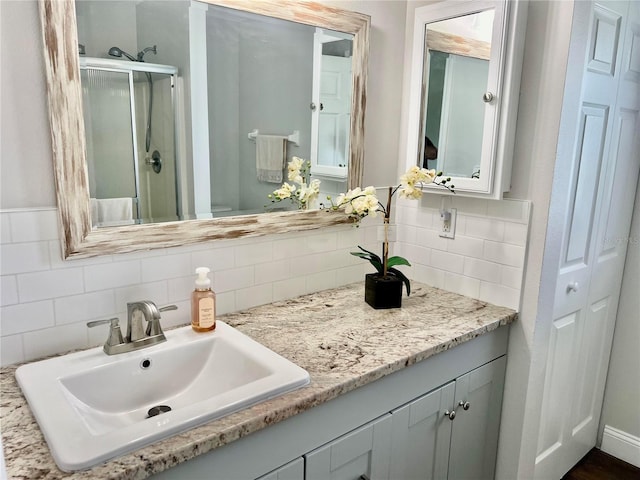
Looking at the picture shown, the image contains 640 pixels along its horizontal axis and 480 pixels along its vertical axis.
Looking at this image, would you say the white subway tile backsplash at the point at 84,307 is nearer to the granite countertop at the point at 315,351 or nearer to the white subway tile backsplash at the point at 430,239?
the granite countertop at the point at 315,351

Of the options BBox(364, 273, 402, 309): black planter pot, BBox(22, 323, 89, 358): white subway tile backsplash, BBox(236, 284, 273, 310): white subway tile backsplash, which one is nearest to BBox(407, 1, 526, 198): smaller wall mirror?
BBox(364, 273, 402, 309): black planter pot

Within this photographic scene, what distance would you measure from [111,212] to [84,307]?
0.27 meters

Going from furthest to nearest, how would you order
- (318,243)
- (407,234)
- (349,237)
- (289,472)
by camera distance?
1. (407,234)
2. (349,237)
3. (318,243)
4. (289,472)

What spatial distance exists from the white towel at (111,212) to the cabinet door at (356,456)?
0.81 metres

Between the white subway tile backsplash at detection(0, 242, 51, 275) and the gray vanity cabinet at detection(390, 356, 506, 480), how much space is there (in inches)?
41.5

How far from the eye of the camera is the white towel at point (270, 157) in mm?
1643

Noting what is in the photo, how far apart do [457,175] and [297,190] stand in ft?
1.95

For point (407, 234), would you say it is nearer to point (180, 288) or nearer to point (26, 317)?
point (180, 288)

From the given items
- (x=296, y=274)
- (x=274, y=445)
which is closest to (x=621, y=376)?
(x=296, y=274)

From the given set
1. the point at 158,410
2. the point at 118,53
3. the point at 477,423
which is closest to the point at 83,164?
the point at 118,53

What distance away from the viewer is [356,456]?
4.41 feet

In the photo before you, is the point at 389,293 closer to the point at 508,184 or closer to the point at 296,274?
the point at 296,274

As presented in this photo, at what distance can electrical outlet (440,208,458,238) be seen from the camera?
1.91 meters

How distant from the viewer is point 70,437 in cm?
94
